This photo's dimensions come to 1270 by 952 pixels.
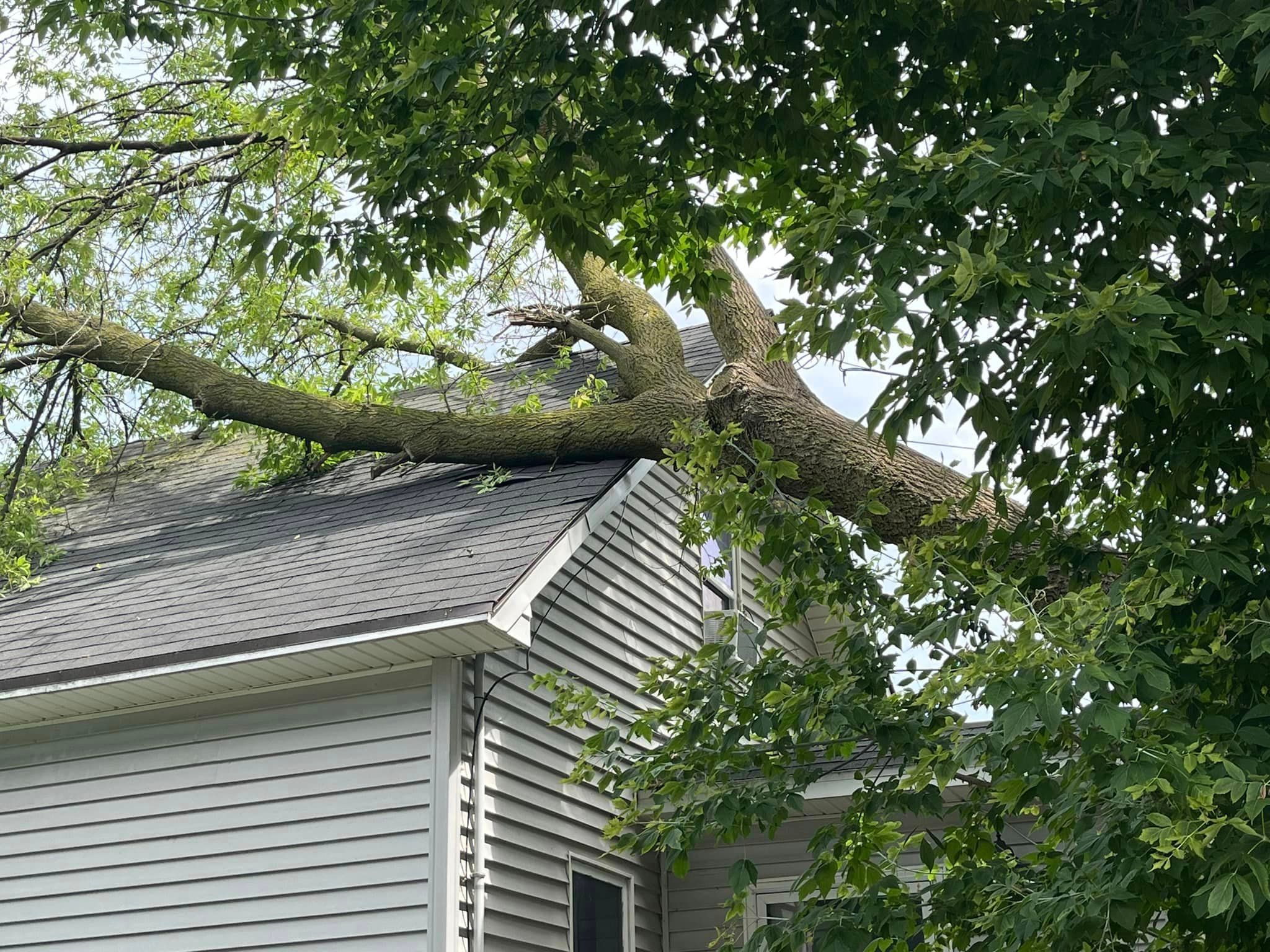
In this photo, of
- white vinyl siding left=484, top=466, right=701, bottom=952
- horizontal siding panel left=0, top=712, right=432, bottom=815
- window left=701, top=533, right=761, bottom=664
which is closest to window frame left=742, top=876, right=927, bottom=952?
white vinyl siding left=484, top=466, right=701, bottom=952

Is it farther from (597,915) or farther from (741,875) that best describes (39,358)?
(741,875)

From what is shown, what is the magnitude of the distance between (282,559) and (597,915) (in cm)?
333

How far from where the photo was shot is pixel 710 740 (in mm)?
5445

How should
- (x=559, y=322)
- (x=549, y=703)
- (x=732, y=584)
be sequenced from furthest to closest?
(x=732, y=584)
(x=559, y=322)
(x=549, y=703)

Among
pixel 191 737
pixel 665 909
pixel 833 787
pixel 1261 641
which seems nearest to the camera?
pixel 1261 641

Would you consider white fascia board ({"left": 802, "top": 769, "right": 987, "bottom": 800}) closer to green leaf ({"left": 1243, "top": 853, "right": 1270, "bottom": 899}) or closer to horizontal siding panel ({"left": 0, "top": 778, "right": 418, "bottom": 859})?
horizontal siding panel ({"left": 0, "top": 778, "right": 418, "bottom": 859})

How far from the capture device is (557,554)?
8430 millimetres

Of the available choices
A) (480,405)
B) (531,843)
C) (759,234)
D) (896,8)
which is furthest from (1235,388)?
(480,405)

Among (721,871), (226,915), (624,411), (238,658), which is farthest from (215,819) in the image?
(624,411)

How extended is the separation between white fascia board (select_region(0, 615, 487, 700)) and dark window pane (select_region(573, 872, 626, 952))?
2407mm

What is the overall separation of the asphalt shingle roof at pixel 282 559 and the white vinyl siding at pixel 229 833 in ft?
1.88

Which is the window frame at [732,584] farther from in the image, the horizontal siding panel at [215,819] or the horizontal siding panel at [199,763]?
the horizontal siding panel at [215,819]

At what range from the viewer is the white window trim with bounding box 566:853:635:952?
884 cm

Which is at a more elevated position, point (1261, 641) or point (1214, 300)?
point (1214, 300)
